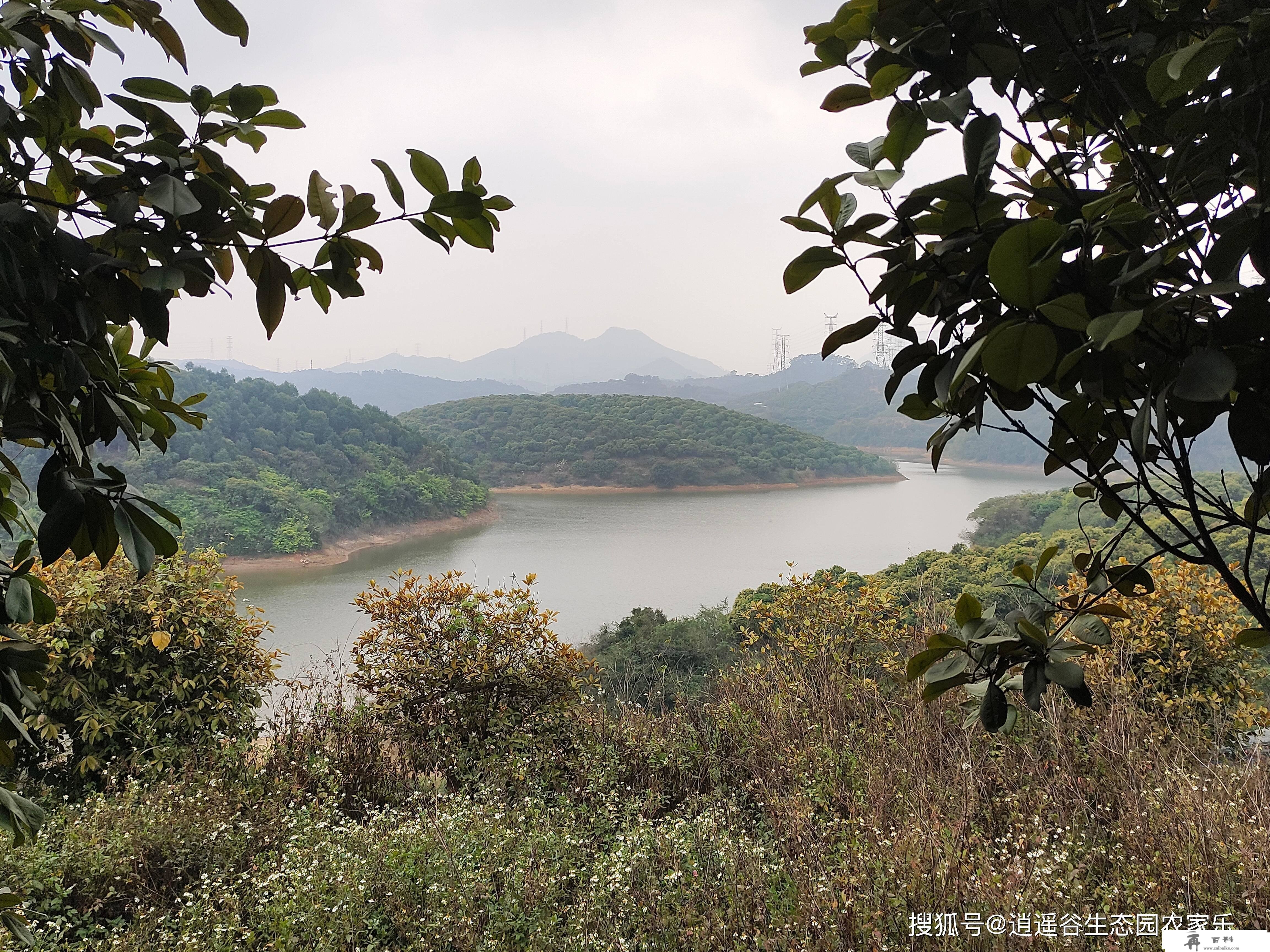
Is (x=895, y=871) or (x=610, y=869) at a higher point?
(x=895, y=871)

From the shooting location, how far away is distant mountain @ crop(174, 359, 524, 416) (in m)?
45.4

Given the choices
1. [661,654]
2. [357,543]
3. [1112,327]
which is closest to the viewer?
[1112,327]

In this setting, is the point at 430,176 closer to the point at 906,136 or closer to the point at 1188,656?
the point at 906,136

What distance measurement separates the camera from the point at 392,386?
Answer: 48594 millimetres

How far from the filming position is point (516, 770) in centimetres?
263

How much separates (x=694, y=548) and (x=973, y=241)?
40.5ft

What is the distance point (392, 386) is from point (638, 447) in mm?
33349

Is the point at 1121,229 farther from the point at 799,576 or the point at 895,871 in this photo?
the point at 799,576

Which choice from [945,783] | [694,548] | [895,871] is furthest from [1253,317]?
[694,548]

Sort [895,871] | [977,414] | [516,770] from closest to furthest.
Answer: [977,414], [895,871], [516,770]

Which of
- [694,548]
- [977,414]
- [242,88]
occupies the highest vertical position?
[242,88]

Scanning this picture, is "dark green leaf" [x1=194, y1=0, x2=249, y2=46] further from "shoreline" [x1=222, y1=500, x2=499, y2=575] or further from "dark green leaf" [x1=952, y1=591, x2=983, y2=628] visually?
"shoreline" [x1=222, y1=500, x2=499, y2=575]

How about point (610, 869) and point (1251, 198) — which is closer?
point (1251, 198)

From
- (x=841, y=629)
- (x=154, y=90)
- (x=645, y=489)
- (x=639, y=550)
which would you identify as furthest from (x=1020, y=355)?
(x=645, y=489)
